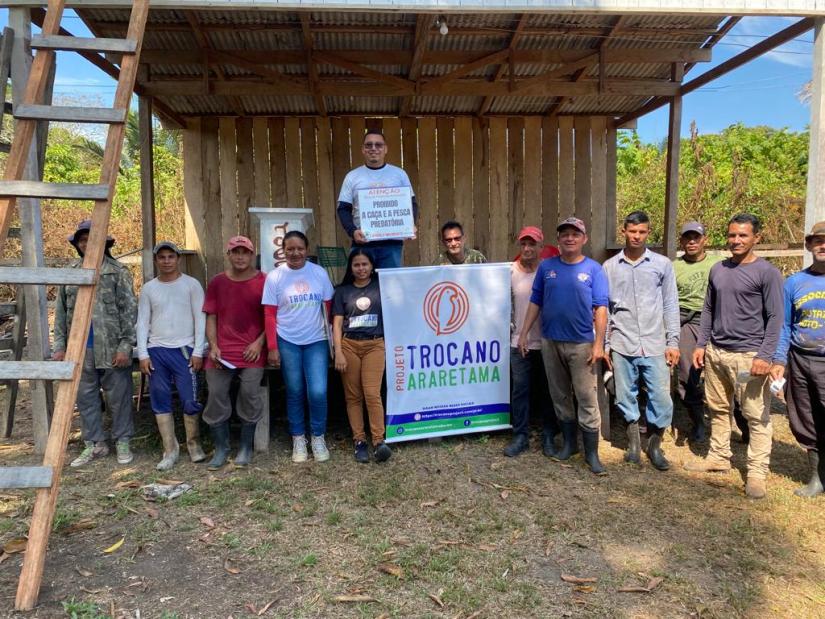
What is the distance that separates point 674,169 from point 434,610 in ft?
18.6

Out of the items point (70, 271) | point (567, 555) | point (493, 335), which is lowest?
point (567, 555)

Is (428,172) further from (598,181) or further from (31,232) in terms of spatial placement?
(31,232)

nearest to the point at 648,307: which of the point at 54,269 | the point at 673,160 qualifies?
the point at 673,160

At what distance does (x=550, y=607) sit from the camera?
2.61m

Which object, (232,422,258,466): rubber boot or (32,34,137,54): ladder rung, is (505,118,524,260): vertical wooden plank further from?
(32,34,137,54): ladder rung

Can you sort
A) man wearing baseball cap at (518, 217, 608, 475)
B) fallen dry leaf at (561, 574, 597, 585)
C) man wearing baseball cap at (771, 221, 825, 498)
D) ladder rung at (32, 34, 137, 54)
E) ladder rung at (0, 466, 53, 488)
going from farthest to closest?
man wearing baseball cap at (518, 217, 608, 475) → man wearing baseball cap at (771, 221, 825, 498) → ladder rung at (32, 34, 137, 54) → fallen dry leaf at (561, 574, 597, 585) → ladder rung at (0, 466, 53, 488)

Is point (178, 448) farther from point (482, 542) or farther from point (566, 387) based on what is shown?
point (566, 387)

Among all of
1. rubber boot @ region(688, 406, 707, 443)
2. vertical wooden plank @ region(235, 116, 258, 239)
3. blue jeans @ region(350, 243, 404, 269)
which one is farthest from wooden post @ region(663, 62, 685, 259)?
vertical wooden plank @ region(235, 116, 258, 239)

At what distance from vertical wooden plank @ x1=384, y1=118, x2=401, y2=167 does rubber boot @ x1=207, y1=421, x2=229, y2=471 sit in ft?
14.2

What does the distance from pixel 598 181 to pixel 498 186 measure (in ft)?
4.53

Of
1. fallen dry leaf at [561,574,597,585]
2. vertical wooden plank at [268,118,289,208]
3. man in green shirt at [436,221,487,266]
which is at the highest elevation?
vertical wooden plank at [268,118,289,208]

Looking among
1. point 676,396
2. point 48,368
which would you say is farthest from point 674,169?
point 48,368

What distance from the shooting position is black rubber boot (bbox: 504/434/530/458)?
445 cm

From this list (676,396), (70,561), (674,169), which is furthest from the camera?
(674,169)
